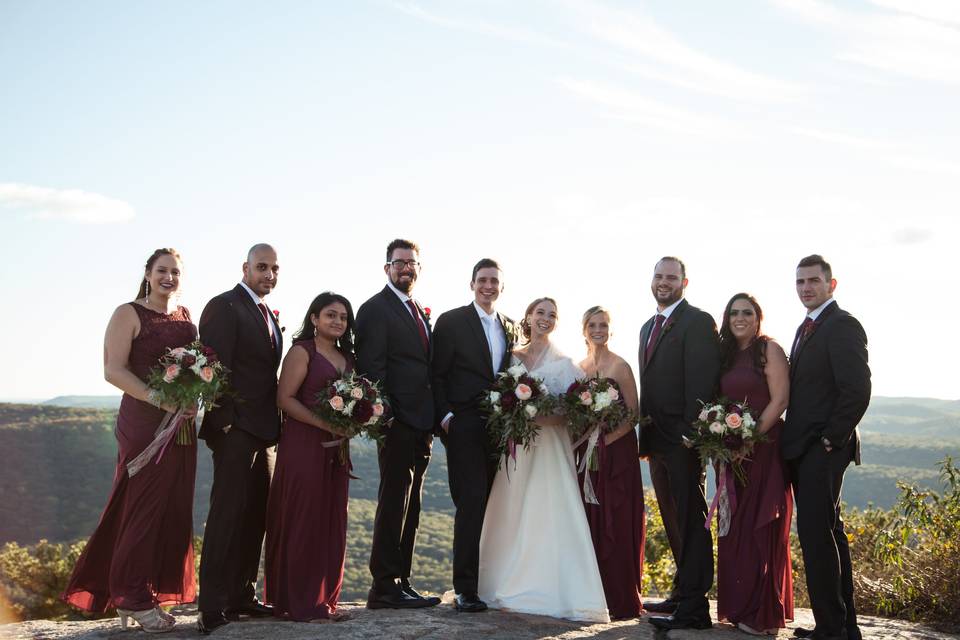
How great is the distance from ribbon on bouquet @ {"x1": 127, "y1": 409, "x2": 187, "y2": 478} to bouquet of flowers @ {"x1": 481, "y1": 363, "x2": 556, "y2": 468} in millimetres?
2644

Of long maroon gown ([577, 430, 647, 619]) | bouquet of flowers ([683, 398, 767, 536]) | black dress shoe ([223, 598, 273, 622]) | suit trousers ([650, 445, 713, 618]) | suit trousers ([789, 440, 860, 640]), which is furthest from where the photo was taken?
long maroon gown ([577, 430, 647, 619])

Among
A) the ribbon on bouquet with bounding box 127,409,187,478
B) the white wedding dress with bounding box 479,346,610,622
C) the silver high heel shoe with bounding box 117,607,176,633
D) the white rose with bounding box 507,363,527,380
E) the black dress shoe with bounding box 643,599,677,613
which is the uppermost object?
the white rose with bounding box 507,363,527,380

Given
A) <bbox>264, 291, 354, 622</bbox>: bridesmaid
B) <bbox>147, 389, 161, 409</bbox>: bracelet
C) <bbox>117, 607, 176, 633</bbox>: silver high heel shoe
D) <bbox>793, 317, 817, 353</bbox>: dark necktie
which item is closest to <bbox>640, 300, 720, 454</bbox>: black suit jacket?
<bbox>793, 317, 817, 353</bbox>: dark necktie

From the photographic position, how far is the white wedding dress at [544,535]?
779 cm

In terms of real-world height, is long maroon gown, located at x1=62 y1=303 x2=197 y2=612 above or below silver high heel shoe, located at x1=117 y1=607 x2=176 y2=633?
above

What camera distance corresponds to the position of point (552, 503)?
8039 millimetres

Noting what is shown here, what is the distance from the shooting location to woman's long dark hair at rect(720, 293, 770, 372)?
25.1 ft

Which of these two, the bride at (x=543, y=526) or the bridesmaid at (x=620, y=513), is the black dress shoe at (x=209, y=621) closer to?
the bride at (x=543, y=526)

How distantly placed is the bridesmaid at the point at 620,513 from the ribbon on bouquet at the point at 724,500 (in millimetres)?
718

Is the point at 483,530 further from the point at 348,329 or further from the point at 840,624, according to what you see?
the point at 840,624

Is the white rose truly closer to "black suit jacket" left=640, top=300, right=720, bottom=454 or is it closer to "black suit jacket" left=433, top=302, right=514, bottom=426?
"black suit jacket" left=433, top=302, right=514, bottom=426

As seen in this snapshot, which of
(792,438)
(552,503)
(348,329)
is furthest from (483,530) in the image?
(792,438)

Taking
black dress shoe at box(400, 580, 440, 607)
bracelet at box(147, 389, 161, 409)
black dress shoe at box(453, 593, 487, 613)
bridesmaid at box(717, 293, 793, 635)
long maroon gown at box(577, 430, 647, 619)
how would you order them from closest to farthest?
bracelet at box(147, 389, 161, 409) < bridesmaid at box(717, 293, 793, 635) < black dress shoe at box(453, 593, 487, 613) < black dress shoe at box(400, 580, 440, 607) < long maroon gown at box(577, 430, 647, 619)

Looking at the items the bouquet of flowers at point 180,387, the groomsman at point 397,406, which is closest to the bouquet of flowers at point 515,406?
the groomsman at point 397,406
